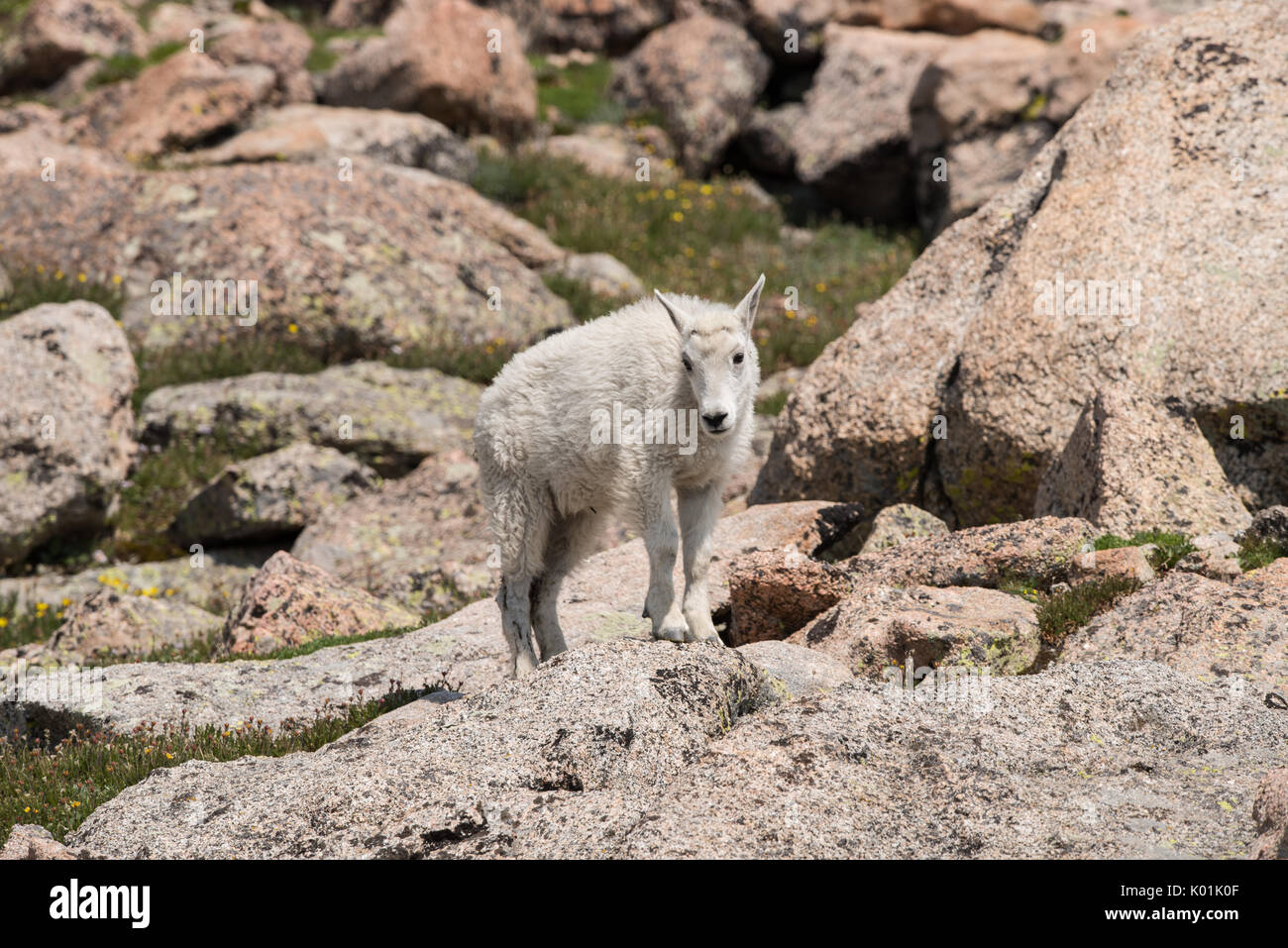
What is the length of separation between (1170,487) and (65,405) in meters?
12.8

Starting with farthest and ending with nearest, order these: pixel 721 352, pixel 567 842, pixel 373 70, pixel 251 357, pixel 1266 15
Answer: pixel 373 70, pixel 251 357, pixel 1266 15, pixel 721 352, pixel 567 842

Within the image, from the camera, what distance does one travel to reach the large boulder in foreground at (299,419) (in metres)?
16.5

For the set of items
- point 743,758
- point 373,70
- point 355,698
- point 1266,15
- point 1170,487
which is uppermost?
point 373,70

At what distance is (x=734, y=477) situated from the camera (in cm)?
1603

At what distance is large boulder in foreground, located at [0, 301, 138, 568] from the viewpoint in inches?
580

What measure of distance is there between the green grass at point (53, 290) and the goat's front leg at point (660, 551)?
517 inches

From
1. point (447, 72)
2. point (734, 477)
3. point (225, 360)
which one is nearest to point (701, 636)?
point (734, 477)

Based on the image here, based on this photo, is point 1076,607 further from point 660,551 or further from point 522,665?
point 522,665

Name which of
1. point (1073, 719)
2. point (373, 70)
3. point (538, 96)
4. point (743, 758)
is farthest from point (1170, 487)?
point (538, 96)

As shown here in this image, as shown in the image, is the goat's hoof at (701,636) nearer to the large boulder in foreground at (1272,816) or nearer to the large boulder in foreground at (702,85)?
the large boulder in foreground at (1272,816)

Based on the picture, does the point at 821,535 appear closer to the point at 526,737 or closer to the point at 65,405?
the point at 526,737

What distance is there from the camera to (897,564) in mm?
10102

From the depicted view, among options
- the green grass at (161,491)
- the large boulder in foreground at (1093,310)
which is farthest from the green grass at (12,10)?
the large boulder in foreground at (1093,310)

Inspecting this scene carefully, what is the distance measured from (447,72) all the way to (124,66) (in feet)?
25.5
